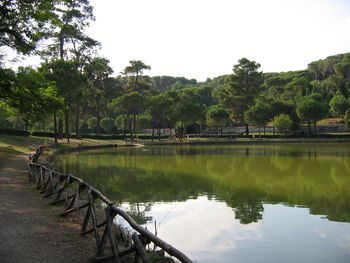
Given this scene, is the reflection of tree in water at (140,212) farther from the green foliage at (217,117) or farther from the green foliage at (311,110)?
the green foliage at (217,117)

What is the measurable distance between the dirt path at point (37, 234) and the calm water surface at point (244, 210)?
112 inches

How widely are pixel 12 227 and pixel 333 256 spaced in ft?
26.6

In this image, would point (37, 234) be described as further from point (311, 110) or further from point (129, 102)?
point (311, 110)

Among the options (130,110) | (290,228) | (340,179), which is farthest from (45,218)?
(130,110)

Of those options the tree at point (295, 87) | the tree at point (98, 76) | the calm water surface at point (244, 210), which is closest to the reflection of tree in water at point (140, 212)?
the calm water surface at point (244, 210)

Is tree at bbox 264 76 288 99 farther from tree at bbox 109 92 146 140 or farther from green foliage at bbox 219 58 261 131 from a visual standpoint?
tree at bbox 109 92 146 140

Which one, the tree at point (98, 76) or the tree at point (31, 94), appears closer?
the tree at point (31, 94)

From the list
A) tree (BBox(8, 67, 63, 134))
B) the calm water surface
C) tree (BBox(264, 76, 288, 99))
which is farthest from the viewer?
tree (BBox(264, 76, 288, 99))

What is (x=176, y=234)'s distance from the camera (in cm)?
1058

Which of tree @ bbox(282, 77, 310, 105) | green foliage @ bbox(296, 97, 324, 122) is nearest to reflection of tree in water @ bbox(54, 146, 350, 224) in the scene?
green foliage @ bbox(296, 97, 324, 122)

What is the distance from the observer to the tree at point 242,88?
77.9 m

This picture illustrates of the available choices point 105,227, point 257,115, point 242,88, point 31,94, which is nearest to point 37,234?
point 105,227

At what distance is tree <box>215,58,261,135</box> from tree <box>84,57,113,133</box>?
89.2 ft

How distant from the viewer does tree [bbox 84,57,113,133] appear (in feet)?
213
